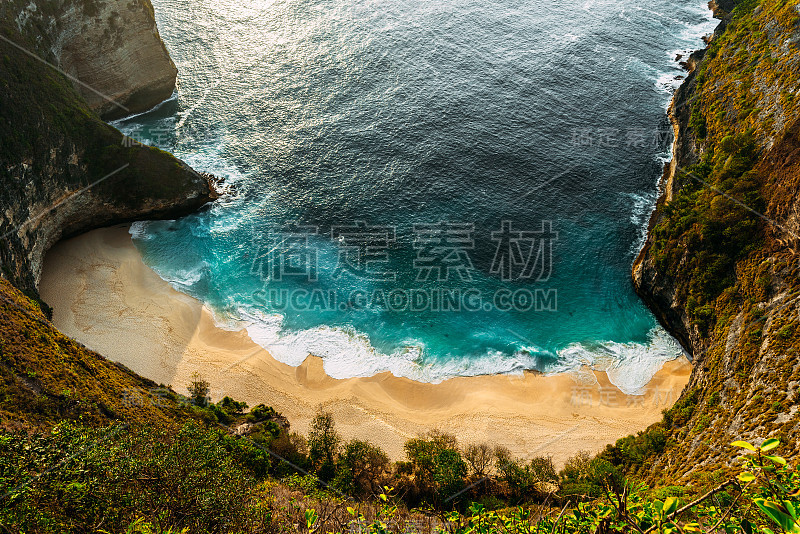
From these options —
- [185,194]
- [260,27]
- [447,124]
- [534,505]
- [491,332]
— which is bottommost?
[534,505]

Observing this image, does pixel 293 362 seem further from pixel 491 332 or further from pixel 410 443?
pixel 491 332

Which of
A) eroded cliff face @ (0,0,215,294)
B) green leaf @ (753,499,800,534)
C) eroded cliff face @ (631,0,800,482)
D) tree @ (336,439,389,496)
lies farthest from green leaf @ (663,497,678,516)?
eroded cliff face @ (0,0,215,294)

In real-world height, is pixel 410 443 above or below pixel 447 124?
below

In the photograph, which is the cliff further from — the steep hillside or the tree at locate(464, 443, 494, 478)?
the tree at locate(464, 443, 494, 478)

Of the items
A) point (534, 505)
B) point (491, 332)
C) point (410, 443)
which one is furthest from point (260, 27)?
point (534, 505)

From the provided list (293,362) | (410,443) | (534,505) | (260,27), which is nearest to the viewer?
(534,505)

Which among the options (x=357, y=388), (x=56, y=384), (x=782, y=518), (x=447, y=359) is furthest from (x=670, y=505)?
(x=447, y=359)

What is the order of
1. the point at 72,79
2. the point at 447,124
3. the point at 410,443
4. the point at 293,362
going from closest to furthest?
1. the point at 410,443
2. the point at 293,362
3. the point at 72,79
4. the point at 447,124
